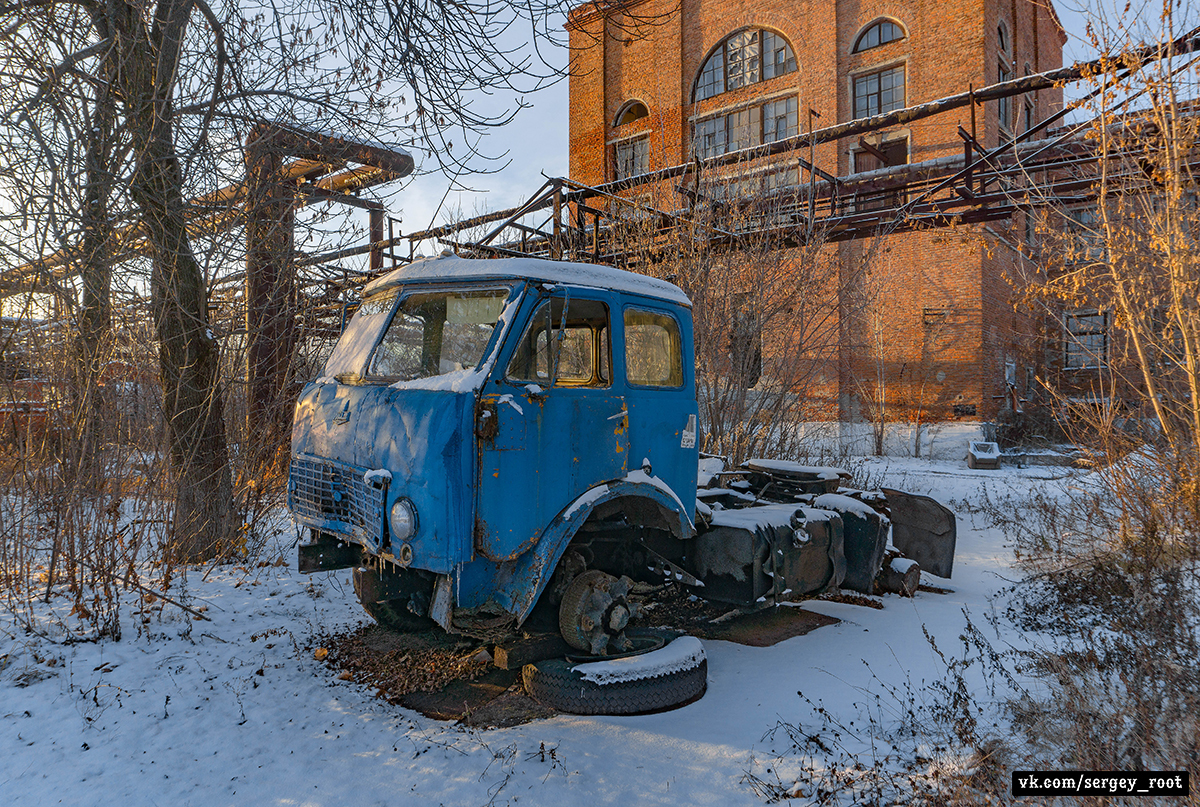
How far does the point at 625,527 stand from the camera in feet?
15.9

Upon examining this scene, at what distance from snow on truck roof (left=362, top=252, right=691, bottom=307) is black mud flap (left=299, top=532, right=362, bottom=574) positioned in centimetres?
170

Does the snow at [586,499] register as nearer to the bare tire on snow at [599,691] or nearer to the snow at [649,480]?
the snow at [649,480]

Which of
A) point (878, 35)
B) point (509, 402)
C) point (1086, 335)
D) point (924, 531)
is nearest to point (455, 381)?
point (509, 402)

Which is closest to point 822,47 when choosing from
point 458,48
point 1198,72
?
point 1198,72

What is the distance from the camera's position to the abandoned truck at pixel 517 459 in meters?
3.74

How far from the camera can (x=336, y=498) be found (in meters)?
4.15

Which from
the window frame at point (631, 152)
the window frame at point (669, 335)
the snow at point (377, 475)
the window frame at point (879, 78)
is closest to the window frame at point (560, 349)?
the window frame at point (669, 335)

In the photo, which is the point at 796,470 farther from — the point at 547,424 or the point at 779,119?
the point at 779,119

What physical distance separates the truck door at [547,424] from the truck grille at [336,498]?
2.16 feet

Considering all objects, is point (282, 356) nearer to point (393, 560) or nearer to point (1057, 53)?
point (393, 560)

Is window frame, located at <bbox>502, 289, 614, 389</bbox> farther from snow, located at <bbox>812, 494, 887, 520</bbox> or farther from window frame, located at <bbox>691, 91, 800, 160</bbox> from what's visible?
window frame, located at <bbox>691, 91, 800, 160</bbox>

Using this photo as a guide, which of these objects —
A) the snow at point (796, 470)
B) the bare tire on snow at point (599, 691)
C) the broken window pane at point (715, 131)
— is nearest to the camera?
the bare tire on snow at point (599, 691)

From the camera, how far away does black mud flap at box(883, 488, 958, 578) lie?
6.96 m

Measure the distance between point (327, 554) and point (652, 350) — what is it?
102 inches
